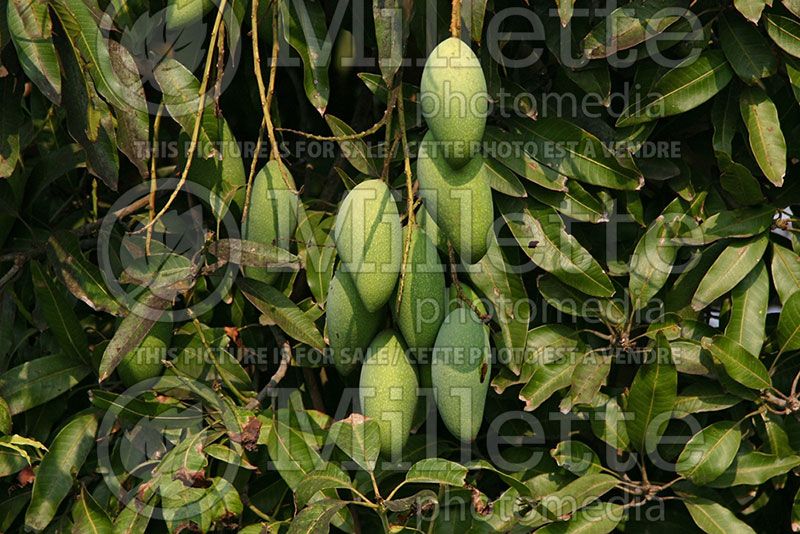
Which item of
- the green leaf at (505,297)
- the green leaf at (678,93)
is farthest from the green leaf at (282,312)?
the green leaf at (678,93)

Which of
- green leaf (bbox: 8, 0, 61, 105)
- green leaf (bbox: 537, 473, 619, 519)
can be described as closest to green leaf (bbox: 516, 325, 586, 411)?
green leaf (bbox: 537, 473, 619, 519)

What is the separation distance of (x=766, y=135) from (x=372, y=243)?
0.56 m

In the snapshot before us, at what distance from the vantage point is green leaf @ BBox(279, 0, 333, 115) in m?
1.29

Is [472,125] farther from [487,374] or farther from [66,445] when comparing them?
[66,445]

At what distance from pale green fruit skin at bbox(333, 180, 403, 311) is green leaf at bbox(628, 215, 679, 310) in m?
0.40

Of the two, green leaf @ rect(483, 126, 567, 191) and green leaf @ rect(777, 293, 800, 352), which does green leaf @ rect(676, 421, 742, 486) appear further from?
green leaf @ rect(483, 126, 567, 191)

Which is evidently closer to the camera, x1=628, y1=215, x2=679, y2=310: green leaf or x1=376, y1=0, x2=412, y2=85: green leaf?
x1=376, y1=0, x2=412, y2=85: green leaf

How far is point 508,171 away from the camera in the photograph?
129cm

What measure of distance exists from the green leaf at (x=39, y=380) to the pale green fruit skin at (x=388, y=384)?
483 millimetres

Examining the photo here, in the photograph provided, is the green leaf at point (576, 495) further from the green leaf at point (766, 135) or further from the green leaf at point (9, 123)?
the green leaf at point (9, 123)

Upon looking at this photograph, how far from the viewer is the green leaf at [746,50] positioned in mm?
1268

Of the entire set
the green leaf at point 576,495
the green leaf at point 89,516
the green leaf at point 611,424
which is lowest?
the green leaf at point 89,516

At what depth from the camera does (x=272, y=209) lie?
1197 mm

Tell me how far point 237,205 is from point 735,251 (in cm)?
65
